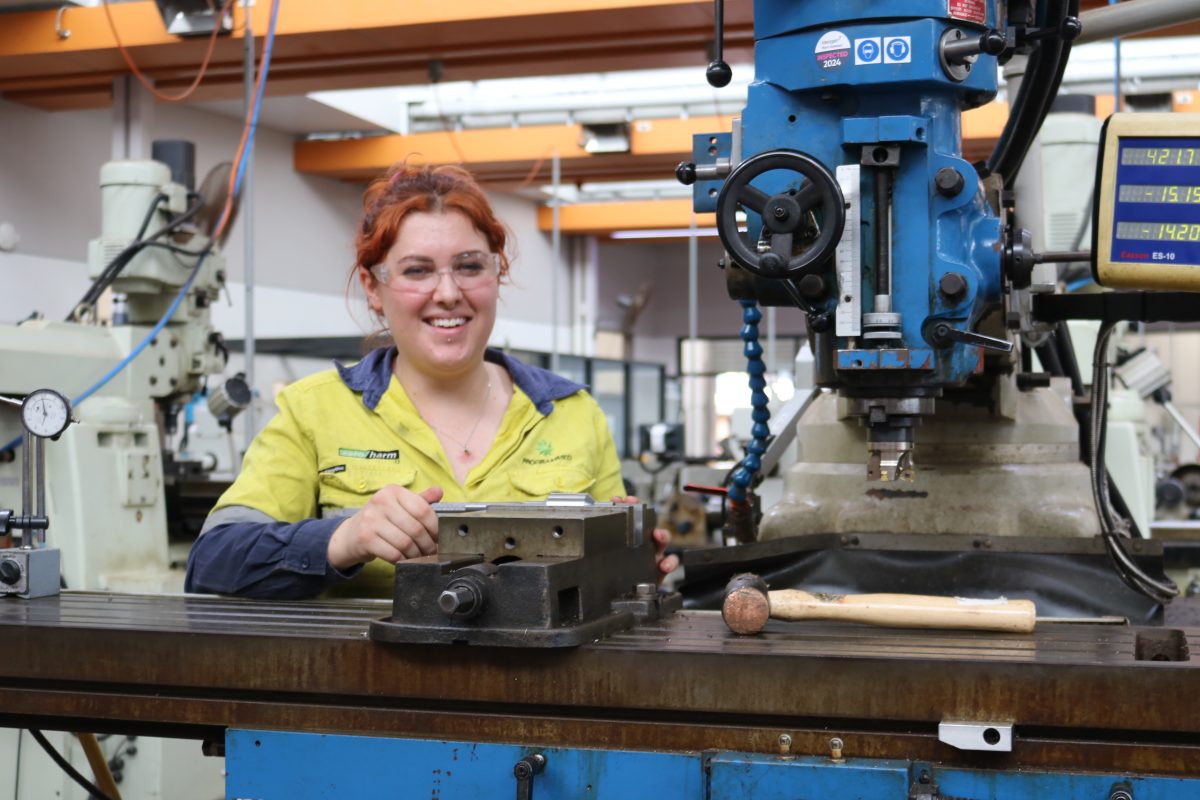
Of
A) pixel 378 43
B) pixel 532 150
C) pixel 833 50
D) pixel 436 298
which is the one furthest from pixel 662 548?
pixel 532 150

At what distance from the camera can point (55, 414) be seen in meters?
1.43

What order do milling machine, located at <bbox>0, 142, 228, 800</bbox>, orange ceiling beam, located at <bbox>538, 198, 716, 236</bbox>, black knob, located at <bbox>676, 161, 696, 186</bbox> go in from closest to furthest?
black knob, located at <bbox>676, 161, 696, 186</bbox> → milling machine, located at <bbox>0, 142, 228, 800</bbox> → orange ceiling beam, located at <bbox>538, 198, 716, 236</bbox>

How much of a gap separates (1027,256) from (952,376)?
14 centimetres

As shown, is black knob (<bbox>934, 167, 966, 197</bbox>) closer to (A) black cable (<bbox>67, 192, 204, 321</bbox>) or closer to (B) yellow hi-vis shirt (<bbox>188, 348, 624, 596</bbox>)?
(B) yellow hi-vis shirt (<bbox>188, 348, 624, 596</bbox>)

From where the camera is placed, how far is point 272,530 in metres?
1.42

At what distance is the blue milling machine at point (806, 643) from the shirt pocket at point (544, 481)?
363 mm

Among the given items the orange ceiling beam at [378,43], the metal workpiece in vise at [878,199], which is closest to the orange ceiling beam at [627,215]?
the orange ceiling beam at [378,43]

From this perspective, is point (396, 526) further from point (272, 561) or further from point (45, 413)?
point (45, 413)

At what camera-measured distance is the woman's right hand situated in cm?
128

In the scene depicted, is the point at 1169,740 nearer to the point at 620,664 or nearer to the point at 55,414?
the point at 620,664

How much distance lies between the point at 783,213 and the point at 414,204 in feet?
2.13

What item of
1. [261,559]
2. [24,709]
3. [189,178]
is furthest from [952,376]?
[189,178]

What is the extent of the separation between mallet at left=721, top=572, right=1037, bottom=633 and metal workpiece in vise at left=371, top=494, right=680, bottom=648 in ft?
0.37

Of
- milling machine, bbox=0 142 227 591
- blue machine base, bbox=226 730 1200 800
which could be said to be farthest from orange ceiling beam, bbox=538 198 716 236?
blue machine base, bbox=226 730 1200 800
